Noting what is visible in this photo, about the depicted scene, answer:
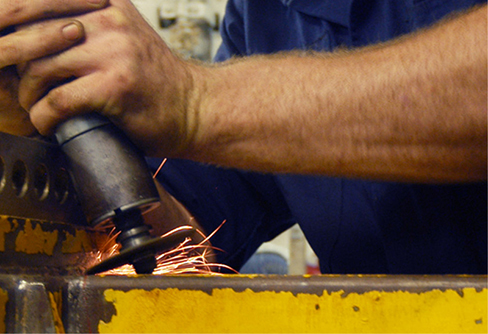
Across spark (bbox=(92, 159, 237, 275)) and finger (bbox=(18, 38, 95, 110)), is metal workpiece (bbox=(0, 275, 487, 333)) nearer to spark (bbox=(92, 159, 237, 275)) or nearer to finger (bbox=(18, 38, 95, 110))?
spark (bbox=(92, 159, 237, 275))

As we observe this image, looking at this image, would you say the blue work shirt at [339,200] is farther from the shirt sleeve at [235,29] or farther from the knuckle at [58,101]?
the knuckle at [58,101]

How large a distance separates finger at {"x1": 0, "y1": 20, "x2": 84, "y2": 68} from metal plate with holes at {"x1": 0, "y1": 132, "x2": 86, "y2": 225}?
93mm

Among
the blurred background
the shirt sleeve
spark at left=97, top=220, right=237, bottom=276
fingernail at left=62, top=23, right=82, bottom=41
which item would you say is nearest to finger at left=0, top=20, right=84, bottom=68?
fingernail at left=62, top=23, right=82, bottom=41

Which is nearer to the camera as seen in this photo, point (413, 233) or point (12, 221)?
point (12, 221)

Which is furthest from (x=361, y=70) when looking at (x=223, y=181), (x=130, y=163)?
(x=223, y=181)

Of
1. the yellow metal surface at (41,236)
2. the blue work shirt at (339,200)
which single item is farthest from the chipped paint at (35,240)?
the blue work shirt at (339,200)

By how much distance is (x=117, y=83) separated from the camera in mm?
571

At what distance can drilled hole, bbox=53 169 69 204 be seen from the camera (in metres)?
0.64

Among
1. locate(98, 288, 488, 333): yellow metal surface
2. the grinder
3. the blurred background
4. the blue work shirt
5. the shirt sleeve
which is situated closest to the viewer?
locate(98, 288, 488, 333): yellow metal surface

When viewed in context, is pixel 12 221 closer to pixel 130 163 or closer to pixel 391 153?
pixel 130 163

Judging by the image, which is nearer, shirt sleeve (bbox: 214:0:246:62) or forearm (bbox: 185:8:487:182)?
forearm (bbox: 185:8:487:182)

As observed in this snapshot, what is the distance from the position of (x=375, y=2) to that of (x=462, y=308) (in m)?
0.70

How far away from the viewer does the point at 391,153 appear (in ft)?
2.25

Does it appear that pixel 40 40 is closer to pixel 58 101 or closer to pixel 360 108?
pixel 58 101
